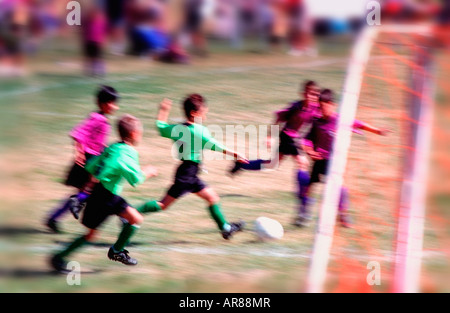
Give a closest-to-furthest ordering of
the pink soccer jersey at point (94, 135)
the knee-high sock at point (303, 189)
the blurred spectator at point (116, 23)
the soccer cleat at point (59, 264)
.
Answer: the soccer cleat at point (59, 264) < the pink soccer jersey at point (94, 135) < the blurred spectator at point (116, 23) < the knee-high sock at point (303, 189)

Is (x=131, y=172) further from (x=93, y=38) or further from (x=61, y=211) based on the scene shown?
(x=93, y=38)

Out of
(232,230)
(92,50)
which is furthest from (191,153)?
(92,50)

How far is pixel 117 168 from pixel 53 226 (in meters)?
0.84

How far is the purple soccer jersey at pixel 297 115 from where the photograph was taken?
5846 millimetres

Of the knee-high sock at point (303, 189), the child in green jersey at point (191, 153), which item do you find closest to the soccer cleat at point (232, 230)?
the child in green jersey at point (191, 153)

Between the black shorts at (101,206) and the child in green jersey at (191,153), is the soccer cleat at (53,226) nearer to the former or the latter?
the black shorts at (101,206)

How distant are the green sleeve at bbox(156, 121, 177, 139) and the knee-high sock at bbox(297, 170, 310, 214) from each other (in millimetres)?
1065

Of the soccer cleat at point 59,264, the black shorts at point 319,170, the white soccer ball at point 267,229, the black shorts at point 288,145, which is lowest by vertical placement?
the soccer cleat at point 59,264

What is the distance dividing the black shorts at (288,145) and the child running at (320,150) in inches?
2.7

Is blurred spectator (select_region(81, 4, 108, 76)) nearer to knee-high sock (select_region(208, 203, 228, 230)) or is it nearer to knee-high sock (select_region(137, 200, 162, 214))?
knee-high sock (select_region(137, 200, 162, 214))

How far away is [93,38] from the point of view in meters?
5.79

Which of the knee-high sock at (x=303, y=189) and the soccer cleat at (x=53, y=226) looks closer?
the soccer cleat at (x=53, y=226)

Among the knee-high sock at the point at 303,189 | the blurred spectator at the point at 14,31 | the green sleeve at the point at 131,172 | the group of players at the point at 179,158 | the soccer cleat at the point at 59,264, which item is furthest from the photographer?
the blurred spectator at the point at 14,31
